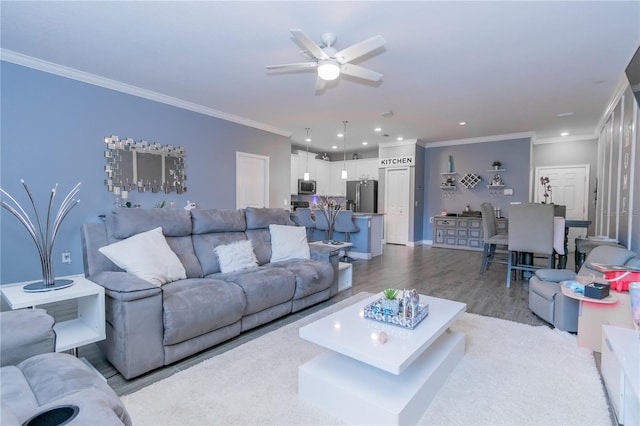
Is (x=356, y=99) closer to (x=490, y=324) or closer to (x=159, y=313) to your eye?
(x=490, y=324)

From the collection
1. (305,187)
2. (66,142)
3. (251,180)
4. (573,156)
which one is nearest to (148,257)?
(66,142)

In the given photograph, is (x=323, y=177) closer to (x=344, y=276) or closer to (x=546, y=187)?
(x=546, y=187)

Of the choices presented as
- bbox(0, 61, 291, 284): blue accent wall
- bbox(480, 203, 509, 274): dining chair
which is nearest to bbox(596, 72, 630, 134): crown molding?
bbox(480, 203, 509, 274): dining chair

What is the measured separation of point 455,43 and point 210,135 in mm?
4075

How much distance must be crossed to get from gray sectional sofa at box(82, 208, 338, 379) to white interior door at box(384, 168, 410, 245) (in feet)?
16.4

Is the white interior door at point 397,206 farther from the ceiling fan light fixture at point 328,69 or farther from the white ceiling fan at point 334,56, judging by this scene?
the ceiling fan light fixture at point 328,69

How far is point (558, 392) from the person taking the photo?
185 cm

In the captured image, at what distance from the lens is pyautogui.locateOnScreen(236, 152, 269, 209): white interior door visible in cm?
609

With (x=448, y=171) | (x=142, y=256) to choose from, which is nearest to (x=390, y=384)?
(x=142, y=256)

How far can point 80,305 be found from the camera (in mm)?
2168

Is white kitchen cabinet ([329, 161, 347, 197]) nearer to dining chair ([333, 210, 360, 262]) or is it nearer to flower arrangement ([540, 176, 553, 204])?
dining chair ([333, 210, 360, 262])

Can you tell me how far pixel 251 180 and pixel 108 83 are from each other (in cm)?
282

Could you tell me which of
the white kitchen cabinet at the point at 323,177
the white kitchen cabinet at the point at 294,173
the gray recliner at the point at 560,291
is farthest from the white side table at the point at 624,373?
the white kitchen cabinet at the point at 323,177

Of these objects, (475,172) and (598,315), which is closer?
(598,315)
